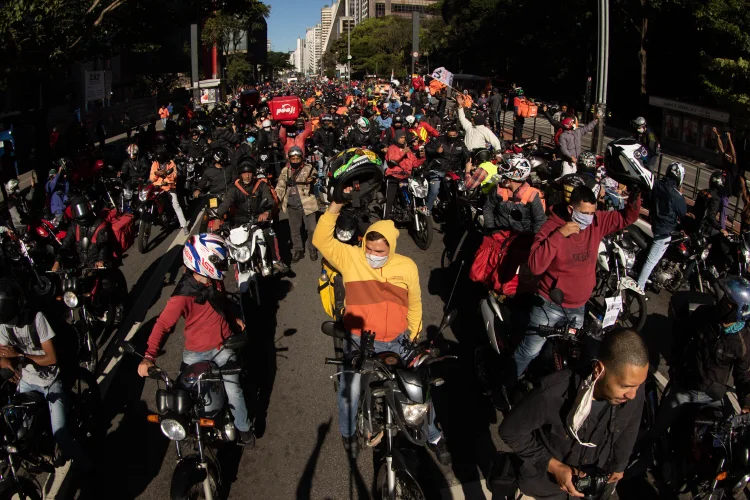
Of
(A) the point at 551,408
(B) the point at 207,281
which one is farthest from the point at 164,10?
(A) the point at 551,408

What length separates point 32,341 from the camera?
4512 mm

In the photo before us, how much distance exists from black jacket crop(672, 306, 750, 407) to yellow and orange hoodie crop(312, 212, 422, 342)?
2153 millimetres

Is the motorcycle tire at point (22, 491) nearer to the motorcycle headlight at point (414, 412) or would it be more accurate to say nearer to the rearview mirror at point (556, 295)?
the motorcycle headlight at point (414, 412)

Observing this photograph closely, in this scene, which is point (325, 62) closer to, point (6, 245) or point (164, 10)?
point (164, 10)

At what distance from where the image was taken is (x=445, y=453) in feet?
15.3

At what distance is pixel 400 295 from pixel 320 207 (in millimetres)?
7752

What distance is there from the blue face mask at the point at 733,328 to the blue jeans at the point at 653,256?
3.84 metres

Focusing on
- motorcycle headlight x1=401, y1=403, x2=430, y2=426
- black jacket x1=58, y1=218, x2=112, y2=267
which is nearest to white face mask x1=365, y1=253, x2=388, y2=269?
motorcycle headlight x1=401, y1=403, x2=430, y2=426

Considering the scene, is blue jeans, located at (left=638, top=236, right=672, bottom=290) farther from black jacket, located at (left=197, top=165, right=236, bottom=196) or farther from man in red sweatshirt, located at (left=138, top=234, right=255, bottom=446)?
black jacket, located at (left=197, top=165, right=236, bottom=196)

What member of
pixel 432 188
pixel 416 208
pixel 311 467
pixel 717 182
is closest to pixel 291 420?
pixel 311 467

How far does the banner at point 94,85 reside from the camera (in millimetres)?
21755

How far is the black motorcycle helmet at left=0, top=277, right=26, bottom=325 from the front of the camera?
416 cm

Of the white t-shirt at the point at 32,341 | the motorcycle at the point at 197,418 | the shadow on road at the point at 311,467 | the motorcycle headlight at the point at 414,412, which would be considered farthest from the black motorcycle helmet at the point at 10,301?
the motorcycle headlight at the point at 414,412

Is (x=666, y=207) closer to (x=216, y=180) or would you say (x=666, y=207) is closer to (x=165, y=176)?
(x=216, y=180)
